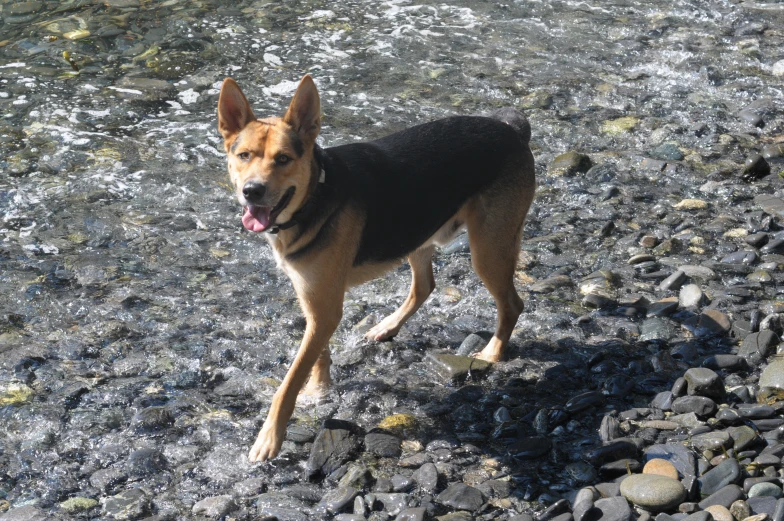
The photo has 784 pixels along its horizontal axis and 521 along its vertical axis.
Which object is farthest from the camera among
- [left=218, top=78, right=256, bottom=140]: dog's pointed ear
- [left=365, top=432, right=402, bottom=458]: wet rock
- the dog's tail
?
the dog's tail

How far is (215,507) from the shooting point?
14.7ft

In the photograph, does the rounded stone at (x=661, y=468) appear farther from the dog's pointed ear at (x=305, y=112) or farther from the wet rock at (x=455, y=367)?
the dog's pointed ear at (x=305, y=112)

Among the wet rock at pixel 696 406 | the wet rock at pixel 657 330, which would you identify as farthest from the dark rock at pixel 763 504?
the wet rock at pixel 657 330

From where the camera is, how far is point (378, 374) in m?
5.80

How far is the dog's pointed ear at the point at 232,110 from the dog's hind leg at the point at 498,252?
1.64 m

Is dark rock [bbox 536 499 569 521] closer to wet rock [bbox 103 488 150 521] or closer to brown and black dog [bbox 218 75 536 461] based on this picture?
brown and black dog [bbox 218 75 536 461]

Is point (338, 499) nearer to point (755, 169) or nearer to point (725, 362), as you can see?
point (725, 362)

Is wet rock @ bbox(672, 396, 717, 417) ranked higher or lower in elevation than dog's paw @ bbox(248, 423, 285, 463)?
higher

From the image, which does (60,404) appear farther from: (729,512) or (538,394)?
(729,512)

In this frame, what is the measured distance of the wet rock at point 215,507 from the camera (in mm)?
4434

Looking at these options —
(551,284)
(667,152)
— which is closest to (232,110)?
(551,284)

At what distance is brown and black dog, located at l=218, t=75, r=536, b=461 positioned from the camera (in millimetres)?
4945

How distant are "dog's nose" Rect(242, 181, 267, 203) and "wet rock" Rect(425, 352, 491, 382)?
71.4 inches

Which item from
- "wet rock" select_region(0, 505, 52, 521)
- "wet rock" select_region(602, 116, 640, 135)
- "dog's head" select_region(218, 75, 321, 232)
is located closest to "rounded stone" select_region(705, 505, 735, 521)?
"dog's head" select_region(218, 75, 321, 232)
